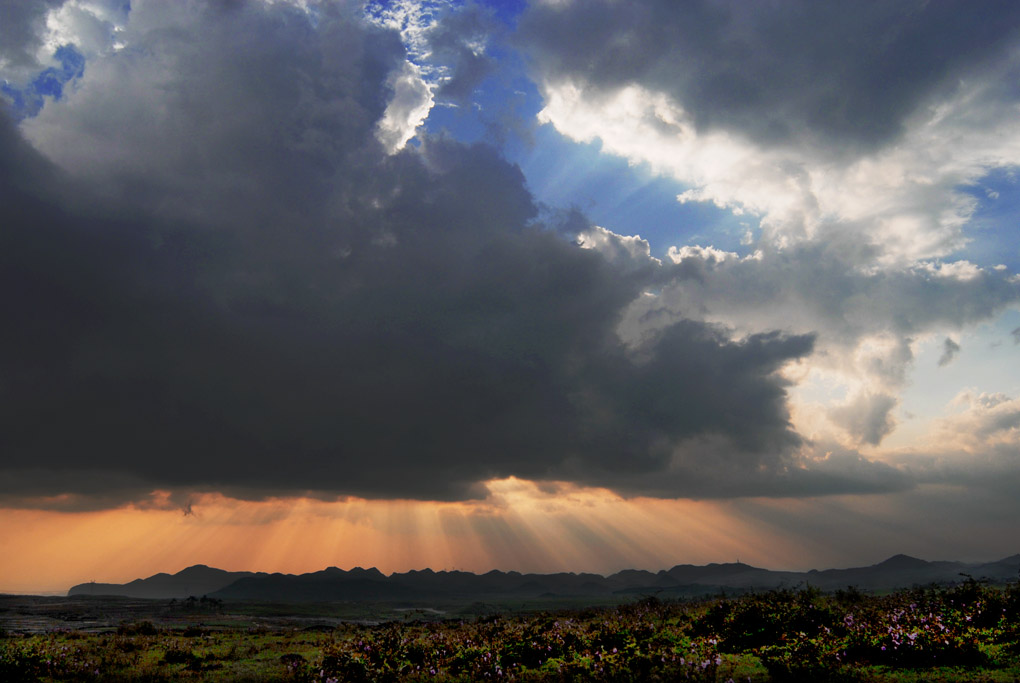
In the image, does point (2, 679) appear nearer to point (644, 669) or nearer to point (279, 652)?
point (279, 652)

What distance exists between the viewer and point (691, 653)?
19000mm

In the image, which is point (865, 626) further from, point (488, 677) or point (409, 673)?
point (409, 673)

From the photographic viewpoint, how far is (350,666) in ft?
67.9

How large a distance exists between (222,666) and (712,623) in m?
20.8

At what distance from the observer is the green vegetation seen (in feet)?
57.0

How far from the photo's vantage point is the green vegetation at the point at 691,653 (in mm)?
17375

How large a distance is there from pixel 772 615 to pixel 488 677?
11220 millimetres

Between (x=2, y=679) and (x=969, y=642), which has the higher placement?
(x=969, y=642)

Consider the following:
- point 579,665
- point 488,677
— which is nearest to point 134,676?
point 488,677

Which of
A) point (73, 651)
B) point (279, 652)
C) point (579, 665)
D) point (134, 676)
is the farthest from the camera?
point (279, 652)

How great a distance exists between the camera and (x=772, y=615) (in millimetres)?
23188

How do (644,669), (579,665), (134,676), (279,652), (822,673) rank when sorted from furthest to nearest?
(279,652) → (134,676) → (579,665) → (644,669) → (822,673)

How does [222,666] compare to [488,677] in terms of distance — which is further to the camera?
[222,666]

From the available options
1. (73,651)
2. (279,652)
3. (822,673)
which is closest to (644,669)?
(822,673)
